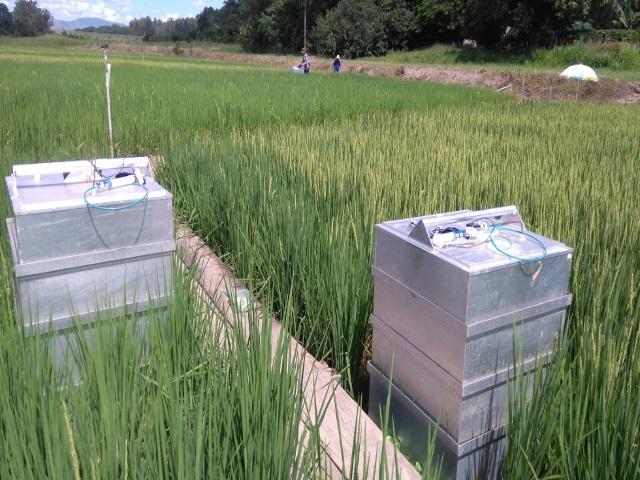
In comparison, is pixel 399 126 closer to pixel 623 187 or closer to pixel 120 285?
pixel 623 187

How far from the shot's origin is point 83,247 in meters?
1.81

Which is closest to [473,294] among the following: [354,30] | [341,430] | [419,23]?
[341,430]

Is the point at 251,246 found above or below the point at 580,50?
below

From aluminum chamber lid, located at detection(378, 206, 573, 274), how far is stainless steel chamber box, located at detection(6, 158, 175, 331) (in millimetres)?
761

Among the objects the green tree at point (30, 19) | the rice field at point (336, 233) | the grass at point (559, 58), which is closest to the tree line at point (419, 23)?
the grass at point (559, 58)

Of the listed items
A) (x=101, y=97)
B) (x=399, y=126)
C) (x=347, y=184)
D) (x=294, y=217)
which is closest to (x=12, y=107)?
(x=101, y=97)

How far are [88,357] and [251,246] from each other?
126 centimetres

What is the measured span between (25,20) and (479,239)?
106260 millimetres

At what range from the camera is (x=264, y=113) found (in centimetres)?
A: 747

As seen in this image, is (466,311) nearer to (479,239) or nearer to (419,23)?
(479,239)

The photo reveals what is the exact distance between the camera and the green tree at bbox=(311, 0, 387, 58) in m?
33.2

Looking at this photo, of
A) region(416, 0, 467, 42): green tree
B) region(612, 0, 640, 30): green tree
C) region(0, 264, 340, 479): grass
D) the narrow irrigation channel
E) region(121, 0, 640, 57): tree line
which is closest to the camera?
region(0, 264, 340, 479): grass

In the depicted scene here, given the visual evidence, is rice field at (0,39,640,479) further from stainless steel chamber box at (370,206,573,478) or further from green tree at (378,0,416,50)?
green tree at (378,0,416,50)

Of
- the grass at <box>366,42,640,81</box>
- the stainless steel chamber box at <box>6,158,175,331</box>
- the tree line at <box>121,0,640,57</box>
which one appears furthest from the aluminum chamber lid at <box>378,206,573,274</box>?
the tree line at <box>121,0,640,57</box>
